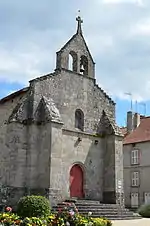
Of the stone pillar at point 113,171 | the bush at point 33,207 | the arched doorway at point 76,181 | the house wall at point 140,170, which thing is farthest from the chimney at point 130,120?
the bush at point 33,207

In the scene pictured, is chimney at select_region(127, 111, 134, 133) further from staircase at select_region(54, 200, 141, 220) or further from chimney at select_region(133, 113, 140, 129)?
staircase at select_region(54, 200, 141, 220)

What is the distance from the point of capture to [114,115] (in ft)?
92.7

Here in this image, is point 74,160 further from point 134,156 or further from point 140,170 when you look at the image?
point 134,156

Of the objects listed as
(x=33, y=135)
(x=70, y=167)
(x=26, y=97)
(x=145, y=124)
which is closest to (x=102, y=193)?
(x=70, y=167)

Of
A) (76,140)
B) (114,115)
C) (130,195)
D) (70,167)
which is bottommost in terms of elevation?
(130,195)

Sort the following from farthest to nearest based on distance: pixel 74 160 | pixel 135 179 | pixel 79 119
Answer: pixel 135 179 < pixel 79 119 < pixel 74 160

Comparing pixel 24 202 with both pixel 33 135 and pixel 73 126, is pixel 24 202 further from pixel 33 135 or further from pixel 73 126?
pixel 73 126

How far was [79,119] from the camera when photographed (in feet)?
85.9

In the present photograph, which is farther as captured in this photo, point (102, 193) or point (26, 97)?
point (102, 193)

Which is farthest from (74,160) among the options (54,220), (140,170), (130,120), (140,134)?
(130,120)

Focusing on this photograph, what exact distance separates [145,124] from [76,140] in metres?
16.2

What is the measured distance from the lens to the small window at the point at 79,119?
25.9 m

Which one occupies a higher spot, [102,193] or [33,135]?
[33,135]

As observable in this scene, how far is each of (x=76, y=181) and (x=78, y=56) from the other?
8.90 meters
